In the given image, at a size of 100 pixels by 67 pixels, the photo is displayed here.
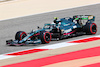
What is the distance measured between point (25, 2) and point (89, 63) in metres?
12.1

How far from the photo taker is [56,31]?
11055 millimetres

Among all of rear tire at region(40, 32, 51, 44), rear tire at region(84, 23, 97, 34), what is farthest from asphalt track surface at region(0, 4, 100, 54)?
rear tire at region(40, 32, 51, 44)

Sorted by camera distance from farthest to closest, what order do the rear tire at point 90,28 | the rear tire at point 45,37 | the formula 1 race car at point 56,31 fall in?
1. the rear tire at point 90,28
2. the formula 1 race car at point 56,31
3. the rear tire at point 45,37

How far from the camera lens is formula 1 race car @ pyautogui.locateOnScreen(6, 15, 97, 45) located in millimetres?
10436

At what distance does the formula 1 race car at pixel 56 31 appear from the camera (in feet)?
34.2

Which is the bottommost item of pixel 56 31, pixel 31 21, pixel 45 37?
pixel 45 37

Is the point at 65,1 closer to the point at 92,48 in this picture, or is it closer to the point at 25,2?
the point at 25,2

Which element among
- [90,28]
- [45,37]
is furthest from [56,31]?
[90,28]

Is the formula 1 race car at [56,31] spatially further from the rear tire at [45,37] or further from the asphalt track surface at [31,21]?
the asphalt track surface at [31,21]

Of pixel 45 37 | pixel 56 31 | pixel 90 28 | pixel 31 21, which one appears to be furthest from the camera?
pixel 31 21

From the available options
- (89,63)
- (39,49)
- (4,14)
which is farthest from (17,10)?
(89,63)

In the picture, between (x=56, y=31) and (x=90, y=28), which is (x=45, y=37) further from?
(x=90, y=28)

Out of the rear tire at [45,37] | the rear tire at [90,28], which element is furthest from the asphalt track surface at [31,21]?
the rear tire at [45,37]

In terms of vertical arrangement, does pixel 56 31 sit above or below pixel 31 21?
below
